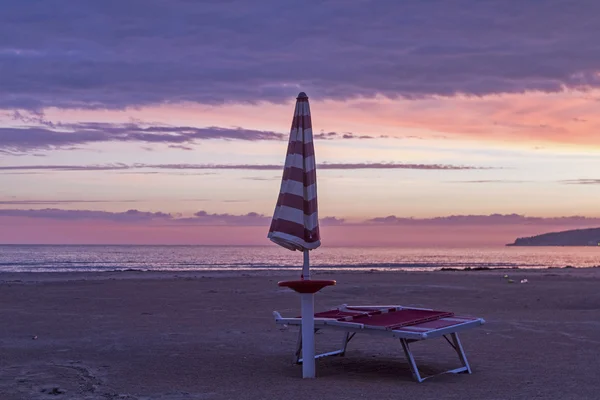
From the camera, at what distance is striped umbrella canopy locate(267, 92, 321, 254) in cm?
890

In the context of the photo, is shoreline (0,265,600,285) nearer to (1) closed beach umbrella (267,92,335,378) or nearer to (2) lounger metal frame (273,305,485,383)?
(2) lounger metal frame (273,305,485,383)

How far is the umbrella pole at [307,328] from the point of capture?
9.02 metres

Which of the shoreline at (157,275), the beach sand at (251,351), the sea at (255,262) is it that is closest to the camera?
the beach sand at (251,351)

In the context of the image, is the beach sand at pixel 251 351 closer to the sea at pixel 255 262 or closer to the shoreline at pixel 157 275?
the shoreline at pixel 157 275

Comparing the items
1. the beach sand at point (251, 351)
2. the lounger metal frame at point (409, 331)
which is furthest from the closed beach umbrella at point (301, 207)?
the beach sand at point (251, 351)

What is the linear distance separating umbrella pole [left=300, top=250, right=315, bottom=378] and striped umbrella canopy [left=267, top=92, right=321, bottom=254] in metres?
0.25

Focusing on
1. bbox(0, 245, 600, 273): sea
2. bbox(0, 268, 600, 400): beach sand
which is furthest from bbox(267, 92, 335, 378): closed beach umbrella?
bbox(0, 245, 600, 273): sea

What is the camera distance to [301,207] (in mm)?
8938

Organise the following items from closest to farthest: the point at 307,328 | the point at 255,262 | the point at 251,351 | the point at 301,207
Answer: the point at 301,207 → the point at 307,328 → the point at 251,351 → the point at 255,262

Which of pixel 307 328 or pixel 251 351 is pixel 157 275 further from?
pixel 307 328

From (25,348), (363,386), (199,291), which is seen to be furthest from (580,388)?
(199,291)

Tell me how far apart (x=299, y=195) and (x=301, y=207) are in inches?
6.1

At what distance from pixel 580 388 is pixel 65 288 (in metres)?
19.4

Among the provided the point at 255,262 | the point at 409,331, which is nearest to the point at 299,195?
the point at 409,331
